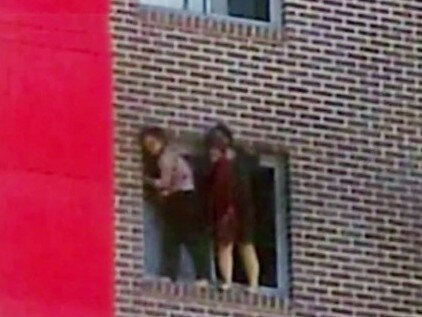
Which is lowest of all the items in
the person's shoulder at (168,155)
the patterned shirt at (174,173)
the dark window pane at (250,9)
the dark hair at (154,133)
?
the patterned shirt at (174,173)

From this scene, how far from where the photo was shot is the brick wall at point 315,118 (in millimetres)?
22906

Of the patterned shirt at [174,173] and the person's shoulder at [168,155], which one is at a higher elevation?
the person's shoulder at [168,155]

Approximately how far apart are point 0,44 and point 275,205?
9.19 ft

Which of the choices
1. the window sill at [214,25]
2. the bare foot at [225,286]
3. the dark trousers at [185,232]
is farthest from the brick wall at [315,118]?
the dark trousers at [185,232]

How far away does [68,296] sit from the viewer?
71.9 feet

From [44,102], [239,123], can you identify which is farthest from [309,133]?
[44,102]

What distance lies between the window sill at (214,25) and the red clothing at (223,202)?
108cm

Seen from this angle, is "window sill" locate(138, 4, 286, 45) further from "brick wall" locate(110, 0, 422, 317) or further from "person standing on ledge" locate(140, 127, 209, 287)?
"person standing on ledge" locate(140, 127, 209, 287)

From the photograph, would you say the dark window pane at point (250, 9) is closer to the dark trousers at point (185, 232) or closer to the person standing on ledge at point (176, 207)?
the person standing on ledge at point (176, 207)

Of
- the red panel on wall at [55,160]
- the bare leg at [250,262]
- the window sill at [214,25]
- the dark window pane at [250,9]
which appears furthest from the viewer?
the dark window pane at [250,9]

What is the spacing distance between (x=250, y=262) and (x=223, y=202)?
21.6 inches

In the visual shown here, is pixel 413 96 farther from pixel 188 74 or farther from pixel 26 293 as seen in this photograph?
pixel 26 293

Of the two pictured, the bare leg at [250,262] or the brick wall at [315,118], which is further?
the bare leg at [250,262]

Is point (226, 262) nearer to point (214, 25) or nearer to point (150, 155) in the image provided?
point (150, 155)
